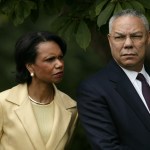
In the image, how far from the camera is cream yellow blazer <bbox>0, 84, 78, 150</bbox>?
502 cm

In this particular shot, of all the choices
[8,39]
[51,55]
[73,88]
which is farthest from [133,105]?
[8,39]

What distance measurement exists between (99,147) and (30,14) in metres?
1.27

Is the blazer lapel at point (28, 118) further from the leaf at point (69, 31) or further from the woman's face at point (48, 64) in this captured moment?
the leaf at point (69, 31)

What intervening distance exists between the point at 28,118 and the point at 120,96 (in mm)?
656

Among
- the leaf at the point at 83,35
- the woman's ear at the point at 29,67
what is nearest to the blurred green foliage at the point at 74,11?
the leaf at the point at 83,35

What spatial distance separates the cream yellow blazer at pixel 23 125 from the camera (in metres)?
5.02

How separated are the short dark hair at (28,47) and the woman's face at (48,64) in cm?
4

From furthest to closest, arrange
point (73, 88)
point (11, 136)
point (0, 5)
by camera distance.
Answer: point (73, 88) < point (0, 5) < point (11, 136)

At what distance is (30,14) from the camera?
5.45 meters

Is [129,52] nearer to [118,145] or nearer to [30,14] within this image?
[118,145]

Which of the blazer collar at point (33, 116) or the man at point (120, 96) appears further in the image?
the blazer collar at point (33, 116)

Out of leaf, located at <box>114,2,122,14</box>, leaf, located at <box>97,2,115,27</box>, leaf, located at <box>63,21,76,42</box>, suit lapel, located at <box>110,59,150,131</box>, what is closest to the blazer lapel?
leaf, located at <box>63,21,76,42</box>

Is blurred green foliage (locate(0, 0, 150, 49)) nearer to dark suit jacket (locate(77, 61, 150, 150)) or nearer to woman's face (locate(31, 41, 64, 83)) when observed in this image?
woman's face (locate(31, 41, 64, 83))

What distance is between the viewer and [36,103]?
202 inches
